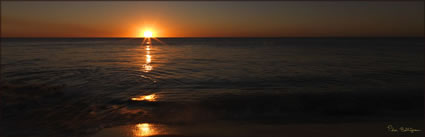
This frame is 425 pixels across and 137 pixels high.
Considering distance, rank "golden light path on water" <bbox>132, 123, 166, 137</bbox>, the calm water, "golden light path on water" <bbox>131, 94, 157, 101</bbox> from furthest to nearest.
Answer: "golden light path on water" <bbox>131, 94, 157, 101</bbox>, the calm water, "golden light path on water" <bbox>132, 123, 166, 137</bbox>

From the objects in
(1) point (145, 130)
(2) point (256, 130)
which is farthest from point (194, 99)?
(2) point (256, 130)

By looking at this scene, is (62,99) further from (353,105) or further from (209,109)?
(353,105)

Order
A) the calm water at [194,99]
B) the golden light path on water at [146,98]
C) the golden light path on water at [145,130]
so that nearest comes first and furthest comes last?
the golden light path on water at [145,130] < the calm water at [194,99] < the golden light path on water at [146,98]

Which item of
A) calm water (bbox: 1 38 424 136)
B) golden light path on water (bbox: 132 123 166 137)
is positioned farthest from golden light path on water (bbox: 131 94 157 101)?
golden light path on water (bbox: 132 123 166 137)

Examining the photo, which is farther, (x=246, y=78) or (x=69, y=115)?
(x=246, y=78)

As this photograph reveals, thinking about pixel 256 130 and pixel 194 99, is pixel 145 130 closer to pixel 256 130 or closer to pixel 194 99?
pixel 256 130

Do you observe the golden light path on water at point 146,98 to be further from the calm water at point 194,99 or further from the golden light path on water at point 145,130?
the golden light path on water at point 145,130

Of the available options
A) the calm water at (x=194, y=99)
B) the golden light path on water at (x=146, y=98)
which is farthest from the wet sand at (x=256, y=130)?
the golden light path on water at (x=146, y=98)

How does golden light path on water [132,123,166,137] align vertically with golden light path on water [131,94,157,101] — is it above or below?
below

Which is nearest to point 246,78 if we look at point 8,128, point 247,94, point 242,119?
point 247,94

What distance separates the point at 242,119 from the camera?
6.54 m

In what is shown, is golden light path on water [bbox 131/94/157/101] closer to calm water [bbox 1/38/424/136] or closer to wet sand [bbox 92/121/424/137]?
calm water [bbox 1/38/424/136]

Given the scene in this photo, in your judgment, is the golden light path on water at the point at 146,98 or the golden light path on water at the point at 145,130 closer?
the golden light path on water at the point at 145,130

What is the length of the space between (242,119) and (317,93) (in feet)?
Answer: 13.4
